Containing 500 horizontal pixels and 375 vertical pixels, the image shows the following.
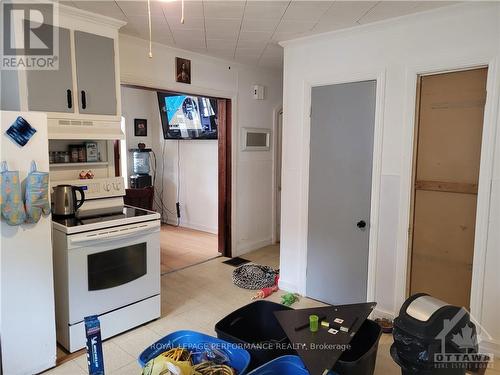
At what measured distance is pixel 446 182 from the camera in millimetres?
2760

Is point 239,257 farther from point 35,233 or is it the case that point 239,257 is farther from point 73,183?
point 35,233

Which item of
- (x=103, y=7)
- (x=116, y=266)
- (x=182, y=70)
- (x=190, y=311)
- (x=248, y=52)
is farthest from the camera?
(x=248, y=52)

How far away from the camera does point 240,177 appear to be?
474 cm

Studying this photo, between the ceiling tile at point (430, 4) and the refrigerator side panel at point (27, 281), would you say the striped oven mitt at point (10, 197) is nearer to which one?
the refrigerator side panel at point (27, 281)

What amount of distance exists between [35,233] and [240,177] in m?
2.80

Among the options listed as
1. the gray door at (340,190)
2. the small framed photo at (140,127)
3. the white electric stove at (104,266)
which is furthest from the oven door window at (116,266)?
the small framed photo at (140,127)

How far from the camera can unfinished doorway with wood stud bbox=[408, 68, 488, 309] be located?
103 inches

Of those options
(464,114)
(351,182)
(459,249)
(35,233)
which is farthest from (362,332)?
(35,233)

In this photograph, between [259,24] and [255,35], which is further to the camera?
[255,35]

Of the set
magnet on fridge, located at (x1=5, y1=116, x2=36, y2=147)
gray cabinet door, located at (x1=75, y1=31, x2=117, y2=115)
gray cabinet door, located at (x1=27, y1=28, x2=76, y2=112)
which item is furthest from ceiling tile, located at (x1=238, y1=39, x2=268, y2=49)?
magnet on fridge, located at (x1=5, y1=116, x2=36, y2=147)

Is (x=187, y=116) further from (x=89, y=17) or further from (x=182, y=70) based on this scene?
(x=89, y=17)

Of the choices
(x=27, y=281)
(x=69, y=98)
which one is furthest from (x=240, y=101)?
(x=27, y=281)

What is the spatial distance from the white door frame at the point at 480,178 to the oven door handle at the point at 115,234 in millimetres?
2074

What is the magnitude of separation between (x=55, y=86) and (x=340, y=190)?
8.12ft
